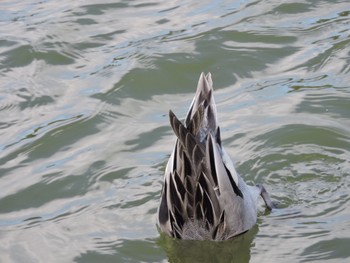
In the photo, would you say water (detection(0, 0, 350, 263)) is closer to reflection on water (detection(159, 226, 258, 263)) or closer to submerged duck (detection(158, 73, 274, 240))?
reflection on water (detection(159, 226, 258, 263))

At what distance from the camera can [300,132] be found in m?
9.08

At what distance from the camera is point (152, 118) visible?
976 centimetres

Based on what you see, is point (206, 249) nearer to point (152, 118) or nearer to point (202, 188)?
point (202, 188)

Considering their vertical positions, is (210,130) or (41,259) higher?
(210,130)

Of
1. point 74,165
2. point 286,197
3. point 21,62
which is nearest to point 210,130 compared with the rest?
point 286,197

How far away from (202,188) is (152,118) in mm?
2352

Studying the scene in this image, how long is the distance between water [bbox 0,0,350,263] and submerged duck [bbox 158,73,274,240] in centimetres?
16

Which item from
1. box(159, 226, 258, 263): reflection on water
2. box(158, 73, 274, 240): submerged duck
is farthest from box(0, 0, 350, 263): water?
box(158, 73, 274, 240): submerged duck

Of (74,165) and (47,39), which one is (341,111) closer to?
(74,165)

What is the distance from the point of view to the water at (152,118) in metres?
7.89

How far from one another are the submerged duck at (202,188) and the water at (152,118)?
0.51 ft

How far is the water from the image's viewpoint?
7.89 meters

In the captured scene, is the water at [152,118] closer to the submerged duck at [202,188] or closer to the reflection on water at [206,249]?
the reflection on water at [206,249]

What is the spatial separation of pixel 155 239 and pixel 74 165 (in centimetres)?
150
